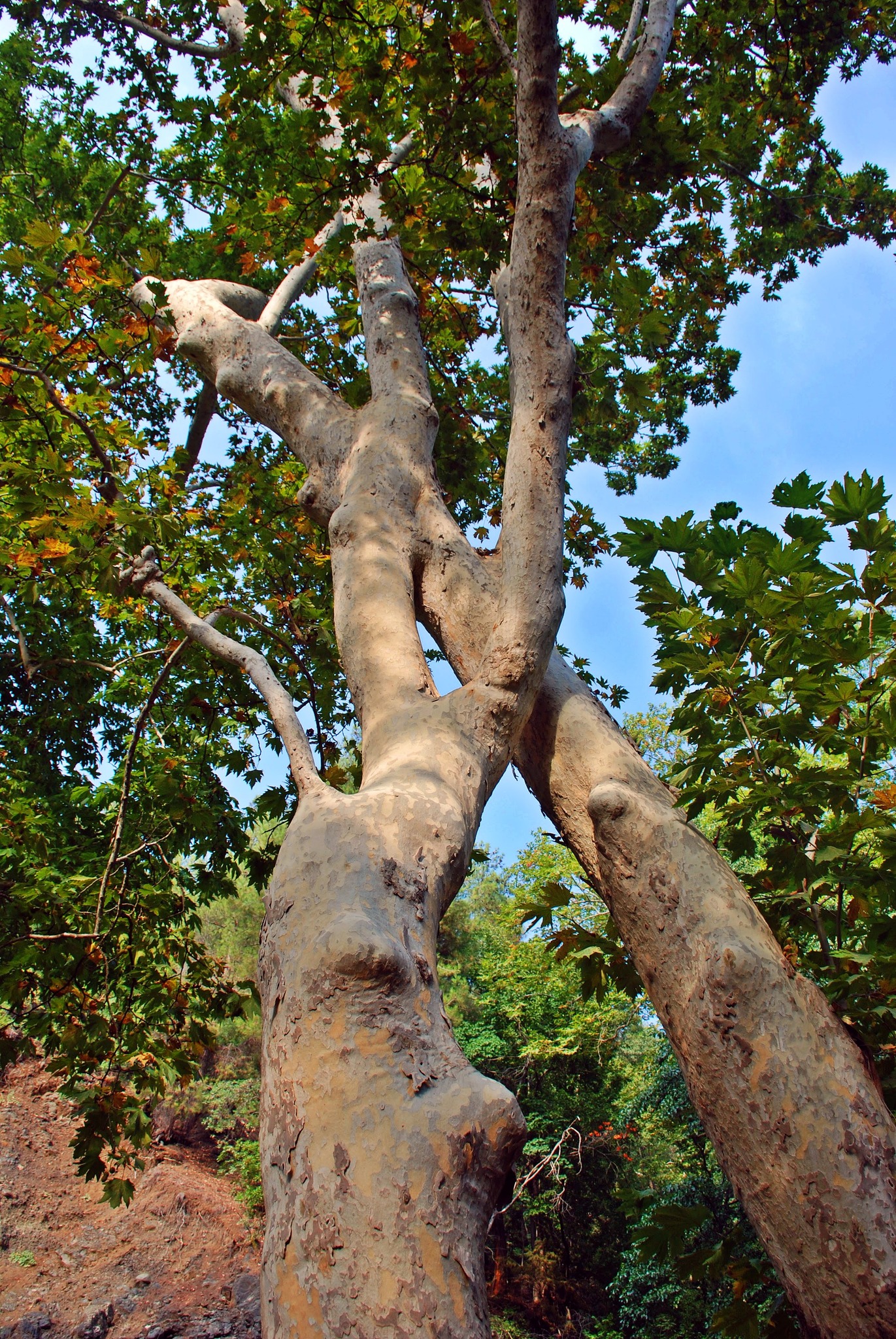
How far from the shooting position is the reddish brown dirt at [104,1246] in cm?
912

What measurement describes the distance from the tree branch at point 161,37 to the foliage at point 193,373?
0.53 feet

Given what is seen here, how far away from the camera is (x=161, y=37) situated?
18.1 feet

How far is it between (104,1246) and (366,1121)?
1327 cm

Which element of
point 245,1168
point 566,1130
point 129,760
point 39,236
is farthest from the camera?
point 245,1168

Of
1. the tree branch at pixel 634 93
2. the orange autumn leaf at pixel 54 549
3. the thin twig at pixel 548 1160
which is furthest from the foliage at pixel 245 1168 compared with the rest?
the tree branch at pixel 634 93

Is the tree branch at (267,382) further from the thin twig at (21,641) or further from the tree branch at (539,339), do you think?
the thin twig at (21,641)

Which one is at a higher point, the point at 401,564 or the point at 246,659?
the point at 401,564

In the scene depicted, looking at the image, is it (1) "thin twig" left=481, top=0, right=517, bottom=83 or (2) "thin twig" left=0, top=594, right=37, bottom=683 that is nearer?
(1) "thin twig" left=481, top=0, right=517, bottom=83

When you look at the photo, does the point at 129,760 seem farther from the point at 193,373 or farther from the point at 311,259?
the point at 193,373

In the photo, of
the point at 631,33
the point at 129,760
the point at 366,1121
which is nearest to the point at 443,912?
the point at 366,1121

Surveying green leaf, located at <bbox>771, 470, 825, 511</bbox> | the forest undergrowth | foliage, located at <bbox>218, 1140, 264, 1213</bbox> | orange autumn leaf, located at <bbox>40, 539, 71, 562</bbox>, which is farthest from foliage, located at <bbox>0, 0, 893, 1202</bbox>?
foliage, located at <bbox>218, 1140, 264, 1213</bbox>

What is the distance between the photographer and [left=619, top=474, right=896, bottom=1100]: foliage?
5.29 feet

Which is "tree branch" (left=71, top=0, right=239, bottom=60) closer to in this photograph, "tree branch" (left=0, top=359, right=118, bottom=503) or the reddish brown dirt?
"tree branch" (left=0, top=359, right=118, bottom=503)

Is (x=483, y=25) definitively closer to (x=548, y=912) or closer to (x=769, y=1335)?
(x=548, y=912)
